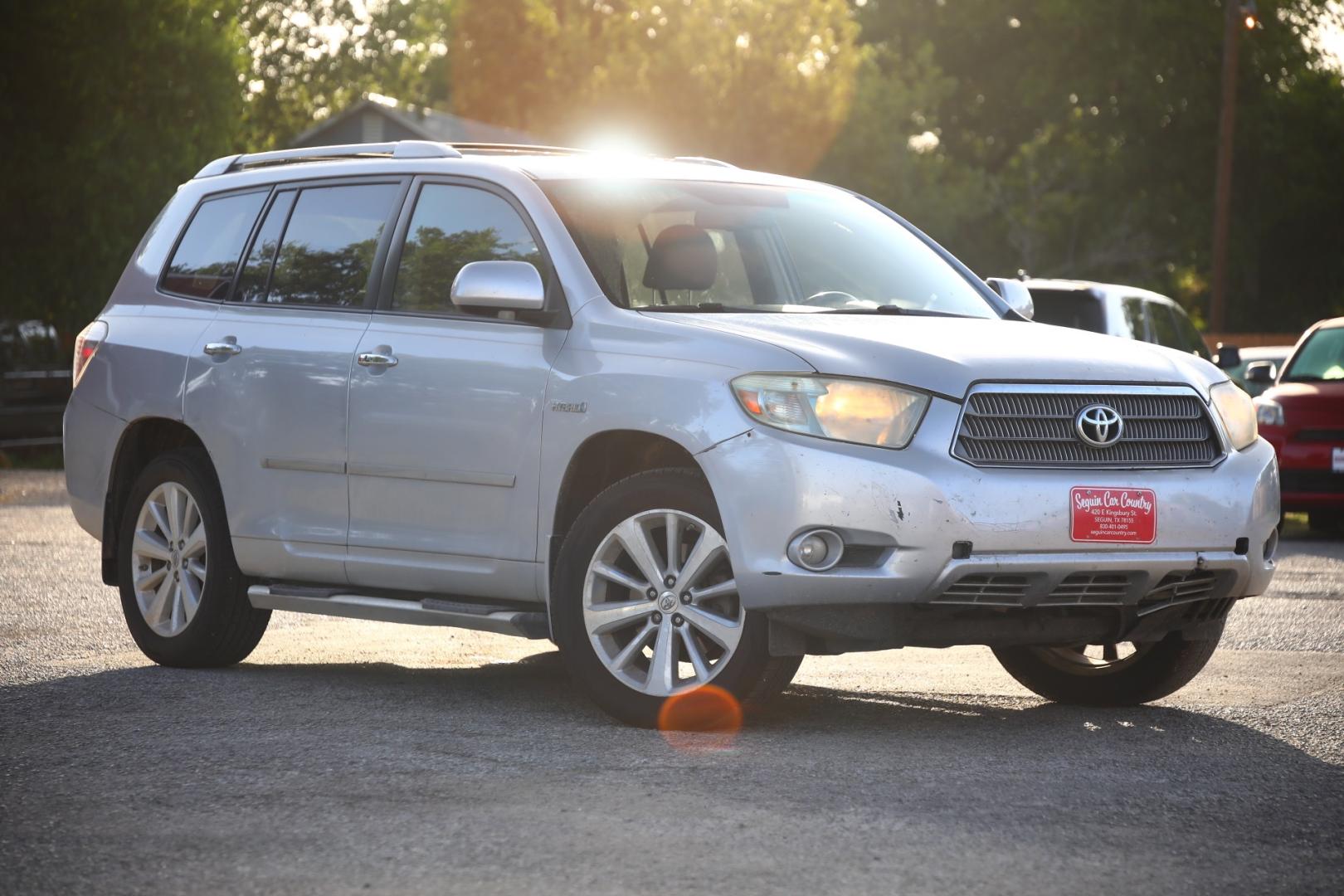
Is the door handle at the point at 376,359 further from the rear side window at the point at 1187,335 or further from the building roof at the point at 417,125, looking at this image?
the building roof at the point at 417,125

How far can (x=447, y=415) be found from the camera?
23.9 feet

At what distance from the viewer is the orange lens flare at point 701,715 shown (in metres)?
6.46

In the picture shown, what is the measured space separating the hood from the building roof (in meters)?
37.6

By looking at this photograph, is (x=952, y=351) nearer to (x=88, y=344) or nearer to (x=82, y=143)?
(x=88, y=344)

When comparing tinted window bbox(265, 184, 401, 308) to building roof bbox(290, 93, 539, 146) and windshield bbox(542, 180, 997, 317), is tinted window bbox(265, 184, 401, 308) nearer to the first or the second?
windshield bbox(542, 180, 997, 317)

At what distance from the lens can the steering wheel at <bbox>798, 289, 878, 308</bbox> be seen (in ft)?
24.5

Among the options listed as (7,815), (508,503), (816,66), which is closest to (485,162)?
(508,503)

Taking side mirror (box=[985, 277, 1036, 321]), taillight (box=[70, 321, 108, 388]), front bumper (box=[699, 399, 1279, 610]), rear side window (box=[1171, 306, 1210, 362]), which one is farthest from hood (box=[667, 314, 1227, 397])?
rear side window (box=[1171, 306, 1210, 362])

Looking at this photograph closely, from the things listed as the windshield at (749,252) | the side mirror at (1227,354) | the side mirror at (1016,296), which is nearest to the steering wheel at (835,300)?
the windshield at (749,252)

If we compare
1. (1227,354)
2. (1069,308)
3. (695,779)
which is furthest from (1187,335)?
(695,779)

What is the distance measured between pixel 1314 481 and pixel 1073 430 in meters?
10.2

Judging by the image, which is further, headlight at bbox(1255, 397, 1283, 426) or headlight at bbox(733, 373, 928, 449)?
headlight at bbox(1255, 397, 1283, 426)

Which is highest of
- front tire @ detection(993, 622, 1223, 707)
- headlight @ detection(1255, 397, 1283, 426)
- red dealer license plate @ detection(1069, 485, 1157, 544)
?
red dealer license plate @ detection(1069, 485, 1157, 544)

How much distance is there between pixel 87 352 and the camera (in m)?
9.09
